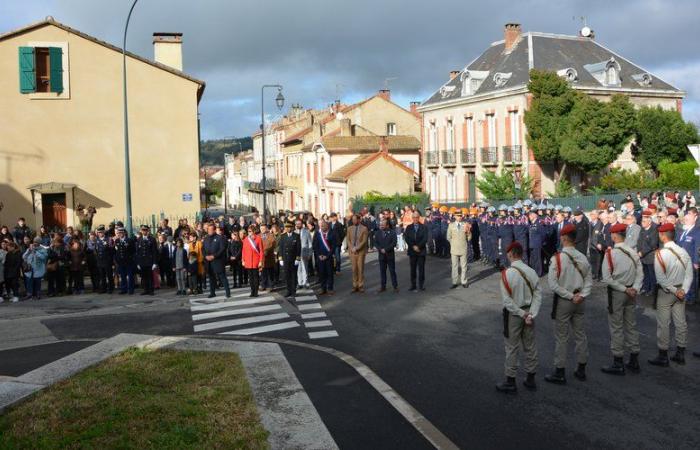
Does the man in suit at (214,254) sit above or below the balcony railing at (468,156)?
below

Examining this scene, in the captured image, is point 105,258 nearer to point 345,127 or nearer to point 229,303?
point 229,303

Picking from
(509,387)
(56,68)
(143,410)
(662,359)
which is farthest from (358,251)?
(56,68)

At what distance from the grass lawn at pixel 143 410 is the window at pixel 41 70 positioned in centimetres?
2233

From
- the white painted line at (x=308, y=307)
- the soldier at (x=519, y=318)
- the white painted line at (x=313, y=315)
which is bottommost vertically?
the white painted line at (x=313, y=315)

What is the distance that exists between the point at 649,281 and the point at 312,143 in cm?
4787

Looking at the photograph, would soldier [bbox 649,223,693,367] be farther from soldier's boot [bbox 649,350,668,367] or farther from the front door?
the front door

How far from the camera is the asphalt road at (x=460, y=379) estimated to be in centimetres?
750

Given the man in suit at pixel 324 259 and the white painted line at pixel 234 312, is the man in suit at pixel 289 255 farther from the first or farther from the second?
the white painted line at pixel 234 312

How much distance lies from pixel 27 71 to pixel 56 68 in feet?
3.61

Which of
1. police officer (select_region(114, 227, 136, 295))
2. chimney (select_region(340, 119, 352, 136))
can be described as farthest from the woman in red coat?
chimney (select_region(340, 119, 352, 136))

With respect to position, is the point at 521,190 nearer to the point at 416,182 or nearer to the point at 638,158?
the point at 638,158

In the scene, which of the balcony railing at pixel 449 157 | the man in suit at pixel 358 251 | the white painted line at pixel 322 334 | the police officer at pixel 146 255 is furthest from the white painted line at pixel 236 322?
the balcony railing at pixel 449 157

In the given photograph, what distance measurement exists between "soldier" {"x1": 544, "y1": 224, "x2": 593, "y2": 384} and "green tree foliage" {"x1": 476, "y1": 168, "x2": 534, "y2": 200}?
32.1 meters

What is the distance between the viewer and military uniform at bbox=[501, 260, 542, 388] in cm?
893
